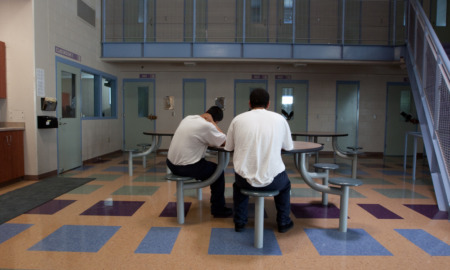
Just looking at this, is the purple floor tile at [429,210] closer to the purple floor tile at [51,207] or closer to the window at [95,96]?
the purple floor tile at [51,207]

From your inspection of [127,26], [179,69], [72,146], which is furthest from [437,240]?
[127,26]

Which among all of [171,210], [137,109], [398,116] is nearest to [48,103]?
[171,210]

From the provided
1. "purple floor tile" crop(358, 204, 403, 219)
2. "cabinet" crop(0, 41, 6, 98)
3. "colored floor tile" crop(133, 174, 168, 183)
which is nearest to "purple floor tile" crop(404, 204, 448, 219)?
"purple floor tile" crop(358, 204, 403, 219)

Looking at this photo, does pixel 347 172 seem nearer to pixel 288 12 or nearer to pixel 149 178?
pixel 149 178

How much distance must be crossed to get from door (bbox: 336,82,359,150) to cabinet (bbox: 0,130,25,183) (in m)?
8.39

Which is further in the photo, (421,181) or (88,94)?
(88,94)

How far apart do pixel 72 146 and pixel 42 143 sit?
3.54 ft

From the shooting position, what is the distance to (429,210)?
389 cm

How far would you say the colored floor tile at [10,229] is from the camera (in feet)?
9.53

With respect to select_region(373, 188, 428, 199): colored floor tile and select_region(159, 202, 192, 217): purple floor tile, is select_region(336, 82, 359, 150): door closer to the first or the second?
select_region(373, 188, 428, 199): colored floor tile

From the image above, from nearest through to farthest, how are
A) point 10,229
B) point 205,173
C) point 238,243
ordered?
point 238,243
point 10,229
point 205,173

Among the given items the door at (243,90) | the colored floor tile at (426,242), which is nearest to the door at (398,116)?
the door at (243,90)

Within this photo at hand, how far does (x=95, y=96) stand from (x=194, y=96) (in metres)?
2.93

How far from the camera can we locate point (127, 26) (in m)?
8.98
